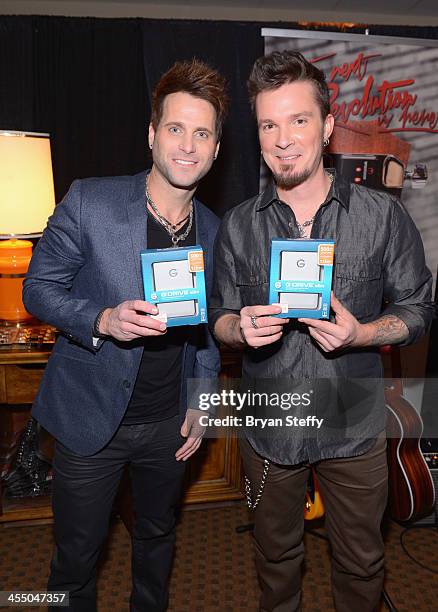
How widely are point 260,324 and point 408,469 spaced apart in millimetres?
1365

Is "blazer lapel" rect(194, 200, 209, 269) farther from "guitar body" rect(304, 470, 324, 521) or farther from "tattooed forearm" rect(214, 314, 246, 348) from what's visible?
"guitar body" rect(304, 470, 324, 521)

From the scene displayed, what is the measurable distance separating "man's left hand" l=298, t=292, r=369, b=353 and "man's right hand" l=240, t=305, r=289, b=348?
0.08 m

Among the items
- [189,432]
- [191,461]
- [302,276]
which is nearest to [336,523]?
[189,432]

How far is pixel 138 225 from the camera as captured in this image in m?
1.75

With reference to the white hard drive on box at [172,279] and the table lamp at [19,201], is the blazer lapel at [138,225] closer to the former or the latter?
the white hard drive on box at [172,279]

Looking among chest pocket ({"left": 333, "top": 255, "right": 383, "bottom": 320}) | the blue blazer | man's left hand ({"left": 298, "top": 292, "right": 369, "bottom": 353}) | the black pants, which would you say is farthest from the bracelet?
chest pocket ({"left": 333, "top": 255, "right": 383, "bottom": 320})

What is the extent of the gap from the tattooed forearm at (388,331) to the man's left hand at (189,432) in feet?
2.04

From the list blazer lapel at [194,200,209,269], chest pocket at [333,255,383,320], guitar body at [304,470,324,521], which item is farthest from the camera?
guitar body at [304,470,324,521]

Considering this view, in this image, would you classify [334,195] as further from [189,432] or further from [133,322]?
[189,432]

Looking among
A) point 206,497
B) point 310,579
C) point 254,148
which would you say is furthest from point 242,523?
point 254,148

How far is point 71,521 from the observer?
5.93 ft

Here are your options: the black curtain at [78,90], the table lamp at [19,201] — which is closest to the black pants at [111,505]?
the table lamp at [19,201]

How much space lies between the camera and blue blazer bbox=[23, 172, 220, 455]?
5.67 ft

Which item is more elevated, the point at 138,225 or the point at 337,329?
the point at 138,225
